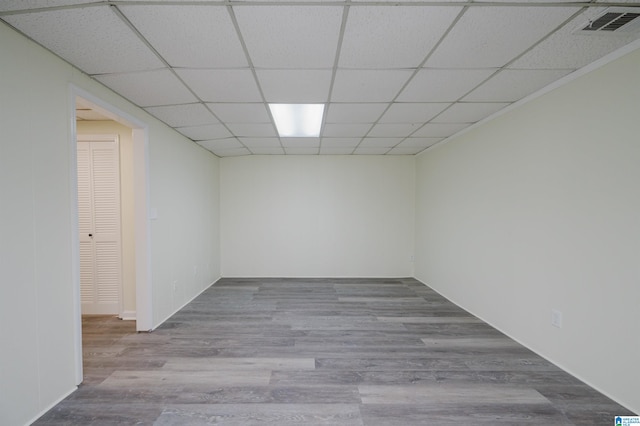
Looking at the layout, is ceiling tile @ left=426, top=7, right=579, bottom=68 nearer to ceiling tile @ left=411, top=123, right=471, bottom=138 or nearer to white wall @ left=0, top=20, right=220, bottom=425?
ceiling tile @ left=411, top=123, right=471, bottom=138

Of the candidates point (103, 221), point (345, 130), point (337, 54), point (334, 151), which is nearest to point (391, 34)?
point (337, 54)

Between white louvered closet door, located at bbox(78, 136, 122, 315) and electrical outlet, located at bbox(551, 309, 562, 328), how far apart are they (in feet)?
15.3

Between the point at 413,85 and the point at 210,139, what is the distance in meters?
2.97

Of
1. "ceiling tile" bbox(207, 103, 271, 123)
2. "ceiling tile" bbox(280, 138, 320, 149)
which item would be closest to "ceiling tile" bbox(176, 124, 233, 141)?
"ceiling tile" bbox(207, 103, 271, 123)

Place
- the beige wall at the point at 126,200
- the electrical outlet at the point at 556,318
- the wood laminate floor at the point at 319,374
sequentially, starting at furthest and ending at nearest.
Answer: the beige wall at the point at 126,200, the electrical outlet at the point at 556,318, the wood laminate floor at the point at 319,374

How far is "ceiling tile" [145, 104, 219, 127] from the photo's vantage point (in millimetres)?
2834

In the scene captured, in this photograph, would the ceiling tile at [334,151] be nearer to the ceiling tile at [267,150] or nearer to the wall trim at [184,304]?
the ceiling tile at [267,150]

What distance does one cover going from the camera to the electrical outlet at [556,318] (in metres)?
2.31

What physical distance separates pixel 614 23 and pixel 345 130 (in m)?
2.49

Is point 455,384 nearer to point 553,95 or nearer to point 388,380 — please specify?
point 388,380

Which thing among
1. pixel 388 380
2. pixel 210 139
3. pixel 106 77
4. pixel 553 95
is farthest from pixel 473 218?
pixel 106 77

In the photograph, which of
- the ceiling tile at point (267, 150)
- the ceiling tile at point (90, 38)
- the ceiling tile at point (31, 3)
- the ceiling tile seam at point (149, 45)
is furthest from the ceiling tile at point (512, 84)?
the ceiling tile at point (267, 150)

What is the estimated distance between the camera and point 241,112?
117 inches

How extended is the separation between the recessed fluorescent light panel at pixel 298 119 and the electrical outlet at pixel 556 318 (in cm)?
287
